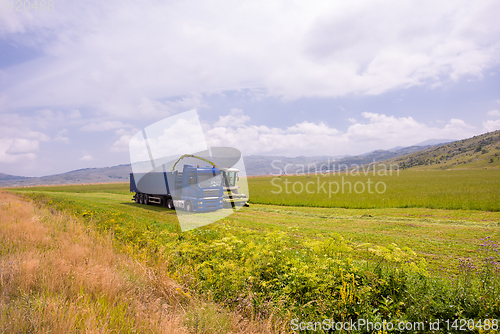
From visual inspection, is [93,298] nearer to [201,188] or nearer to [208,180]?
[201,188]

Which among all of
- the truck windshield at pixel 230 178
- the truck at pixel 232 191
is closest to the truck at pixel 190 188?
the truck at pixel 232 191

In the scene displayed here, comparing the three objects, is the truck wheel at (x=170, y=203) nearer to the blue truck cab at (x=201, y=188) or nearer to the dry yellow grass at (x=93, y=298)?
the blue truck cab at (x=201, y=188)

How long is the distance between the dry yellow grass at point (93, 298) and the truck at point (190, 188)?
496 inches

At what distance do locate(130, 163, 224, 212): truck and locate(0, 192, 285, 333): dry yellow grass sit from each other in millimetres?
12601

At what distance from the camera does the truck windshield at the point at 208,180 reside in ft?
63.4

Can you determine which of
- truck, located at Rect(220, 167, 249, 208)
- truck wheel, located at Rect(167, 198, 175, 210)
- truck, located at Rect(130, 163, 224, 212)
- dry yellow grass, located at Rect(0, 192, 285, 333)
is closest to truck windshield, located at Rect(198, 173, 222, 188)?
truck, located at Rect(130, 163, 224, 212)

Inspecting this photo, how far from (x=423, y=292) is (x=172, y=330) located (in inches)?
158

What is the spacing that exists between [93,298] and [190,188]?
15459mm

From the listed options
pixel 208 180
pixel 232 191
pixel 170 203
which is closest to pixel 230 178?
pixel 232 191

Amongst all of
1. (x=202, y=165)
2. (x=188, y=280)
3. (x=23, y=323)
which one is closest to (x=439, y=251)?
(x=188, y=280)

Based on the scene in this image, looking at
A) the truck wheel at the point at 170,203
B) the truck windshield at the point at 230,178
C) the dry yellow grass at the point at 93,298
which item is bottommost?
the truck wheel at the point at 170,203

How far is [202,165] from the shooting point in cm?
2011

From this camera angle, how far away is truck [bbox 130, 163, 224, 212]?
1903 cm

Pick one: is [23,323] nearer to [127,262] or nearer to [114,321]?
[114,321]
